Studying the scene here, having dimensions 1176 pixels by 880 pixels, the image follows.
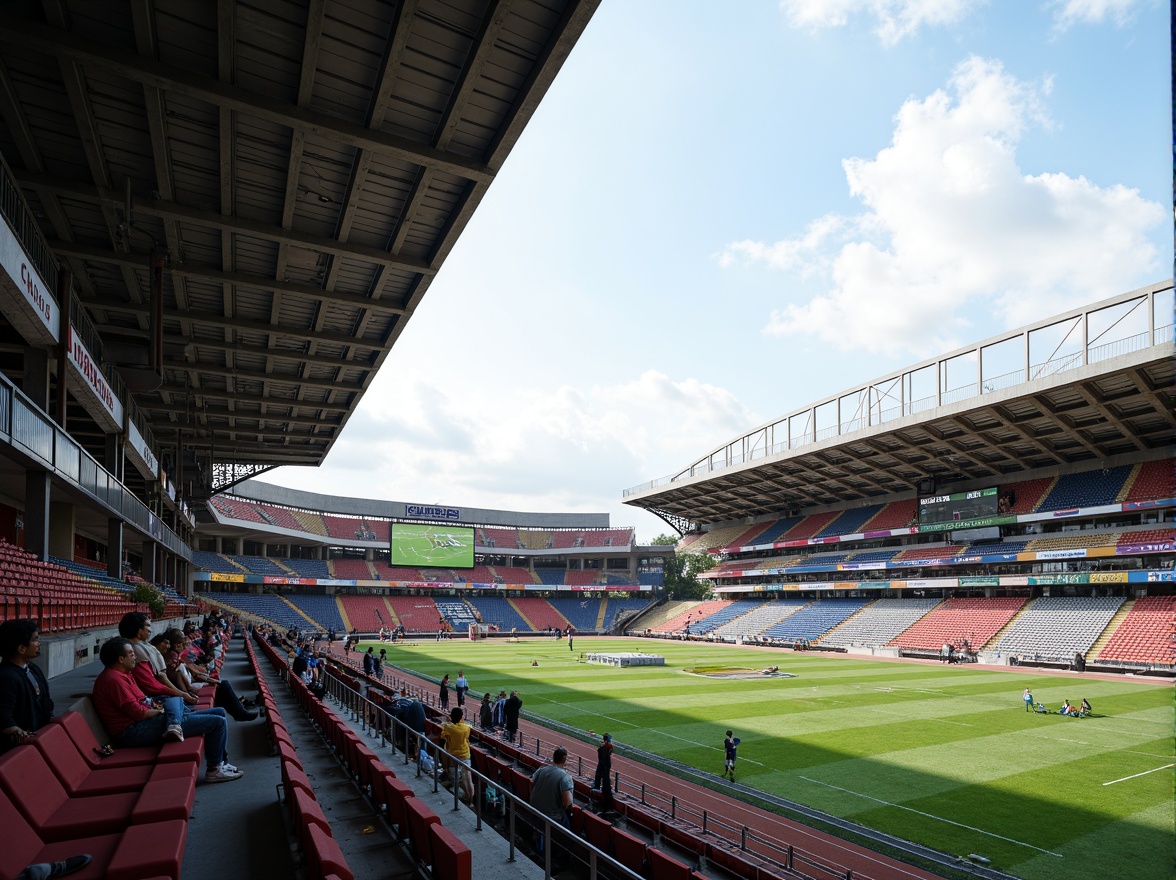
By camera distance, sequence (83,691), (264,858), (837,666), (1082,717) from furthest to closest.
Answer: (837,666), (1082,717), (83,691), (264,858)

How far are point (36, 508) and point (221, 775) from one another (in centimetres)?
1174

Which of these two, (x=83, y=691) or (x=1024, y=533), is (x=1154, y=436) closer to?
(x=1024, y=533)

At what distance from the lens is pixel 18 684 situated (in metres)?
5.16

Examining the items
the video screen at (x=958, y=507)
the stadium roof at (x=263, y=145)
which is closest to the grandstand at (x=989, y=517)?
the video screen at (x=958, y=507)

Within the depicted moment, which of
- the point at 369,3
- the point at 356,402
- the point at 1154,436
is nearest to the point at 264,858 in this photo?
the point at 369,3

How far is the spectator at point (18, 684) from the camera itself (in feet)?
16.2

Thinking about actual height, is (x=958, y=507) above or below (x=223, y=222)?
below

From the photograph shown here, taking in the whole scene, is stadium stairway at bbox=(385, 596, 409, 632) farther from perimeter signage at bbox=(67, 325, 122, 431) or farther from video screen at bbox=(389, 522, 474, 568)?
perimeter signage at bbox=(67, 325, 122, 431)

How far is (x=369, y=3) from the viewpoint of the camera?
9695 mm

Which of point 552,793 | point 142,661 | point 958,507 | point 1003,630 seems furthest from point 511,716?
point 958,507

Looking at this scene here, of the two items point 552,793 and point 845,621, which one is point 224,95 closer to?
point 552,793

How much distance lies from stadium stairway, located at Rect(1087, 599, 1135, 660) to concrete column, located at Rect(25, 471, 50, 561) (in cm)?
4585

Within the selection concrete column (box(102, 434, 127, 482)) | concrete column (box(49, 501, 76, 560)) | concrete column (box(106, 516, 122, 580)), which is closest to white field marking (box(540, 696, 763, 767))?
concrete column (box(106, 516, 122, 580))

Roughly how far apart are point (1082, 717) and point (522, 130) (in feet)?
86.8
